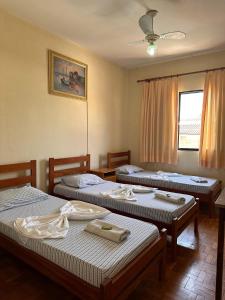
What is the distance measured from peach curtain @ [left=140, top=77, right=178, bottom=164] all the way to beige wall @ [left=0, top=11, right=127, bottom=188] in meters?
1.00

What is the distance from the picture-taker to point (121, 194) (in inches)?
117

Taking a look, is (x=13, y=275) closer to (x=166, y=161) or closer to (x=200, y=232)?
(x=200, y=232)

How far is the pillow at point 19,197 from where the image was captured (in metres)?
2.43

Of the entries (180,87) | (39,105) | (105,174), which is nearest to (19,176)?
(39,105)

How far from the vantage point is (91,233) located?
189 cm

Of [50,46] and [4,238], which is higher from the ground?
[50,46]

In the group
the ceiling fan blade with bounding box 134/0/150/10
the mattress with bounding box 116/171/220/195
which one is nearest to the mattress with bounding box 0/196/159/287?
the mattress with bounding box 116/171/220/195

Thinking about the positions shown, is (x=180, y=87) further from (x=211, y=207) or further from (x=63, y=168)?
(x=63, y=168)

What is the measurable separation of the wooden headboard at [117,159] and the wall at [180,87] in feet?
0.68

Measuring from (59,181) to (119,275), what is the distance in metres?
2.36

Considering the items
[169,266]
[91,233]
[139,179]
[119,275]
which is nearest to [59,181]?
[139,179]

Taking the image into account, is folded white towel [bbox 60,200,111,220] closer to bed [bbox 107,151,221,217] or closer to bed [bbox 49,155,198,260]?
bed [bbox 49,155,198,260]

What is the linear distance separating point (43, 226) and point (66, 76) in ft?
8.34

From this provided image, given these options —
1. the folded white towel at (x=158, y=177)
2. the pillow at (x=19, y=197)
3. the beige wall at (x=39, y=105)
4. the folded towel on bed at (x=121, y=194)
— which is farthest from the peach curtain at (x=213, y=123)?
the pillow at (x=19, y=197)
